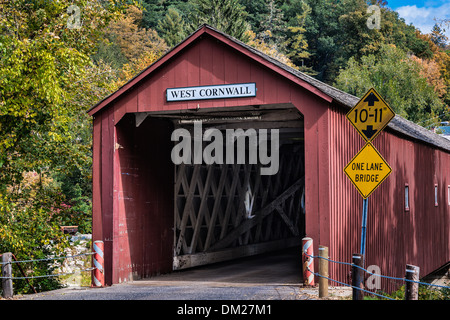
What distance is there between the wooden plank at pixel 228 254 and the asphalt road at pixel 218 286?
0.67 ft

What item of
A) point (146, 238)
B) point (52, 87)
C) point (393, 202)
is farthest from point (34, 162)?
point (393, 202)

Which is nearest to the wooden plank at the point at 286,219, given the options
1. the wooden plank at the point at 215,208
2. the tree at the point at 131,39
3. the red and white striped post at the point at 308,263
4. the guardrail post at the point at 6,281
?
the wooden plank at the point at 215,208

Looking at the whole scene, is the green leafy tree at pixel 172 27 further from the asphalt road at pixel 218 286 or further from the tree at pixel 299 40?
the asphalt road at pixel 218 286

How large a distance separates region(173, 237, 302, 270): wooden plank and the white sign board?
15.1 feet

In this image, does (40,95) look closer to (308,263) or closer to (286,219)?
(308,263)

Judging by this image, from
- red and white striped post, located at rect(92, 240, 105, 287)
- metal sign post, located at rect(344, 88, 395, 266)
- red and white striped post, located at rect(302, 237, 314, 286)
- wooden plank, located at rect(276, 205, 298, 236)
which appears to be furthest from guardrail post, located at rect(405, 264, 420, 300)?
wooden plank, located at rect(276, 205, 298, 236)

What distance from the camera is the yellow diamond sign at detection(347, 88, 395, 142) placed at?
28.3 ft

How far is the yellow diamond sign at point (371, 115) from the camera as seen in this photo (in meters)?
8.64

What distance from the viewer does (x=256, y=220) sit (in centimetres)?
1936

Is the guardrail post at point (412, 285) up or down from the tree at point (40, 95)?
down

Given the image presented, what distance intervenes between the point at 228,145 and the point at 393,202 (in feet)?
15.8

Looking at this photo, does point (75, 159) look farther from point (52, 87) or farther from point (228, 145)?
point (228, 145)

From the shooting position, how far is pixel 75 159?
16.0m

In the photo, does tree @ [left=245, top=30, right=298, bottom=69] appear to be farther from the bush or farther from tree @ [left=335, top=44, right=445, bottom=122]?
the bush
